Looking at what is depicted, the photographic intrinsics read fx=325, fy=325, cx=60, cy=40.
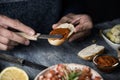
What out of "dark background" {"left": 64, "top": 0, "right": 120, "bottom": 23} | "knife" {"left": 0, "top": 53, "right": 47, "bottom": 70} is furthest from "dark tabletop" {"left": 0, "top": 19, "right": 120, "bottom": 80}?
"dark background" {"left": 64, "top": 0, "right": 120, "bottom": 23}

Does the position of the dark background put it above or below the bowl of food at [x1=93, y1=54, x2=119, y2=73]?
below

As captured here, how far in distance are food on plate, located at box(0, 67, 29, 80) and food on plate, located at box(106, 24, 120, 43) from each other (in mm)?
434

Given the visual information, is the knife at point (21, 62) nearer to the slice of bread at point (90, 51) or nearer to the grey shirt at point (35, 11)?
the slice of bread at point (90, 51)

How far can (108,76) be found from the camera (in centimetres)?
122

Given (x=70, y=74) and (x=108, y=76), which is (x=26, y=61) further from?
(x=108, y=76)

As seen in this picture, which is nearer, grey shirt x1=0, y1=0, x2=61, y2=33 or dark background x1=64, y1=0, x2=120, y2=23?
grey shirt x1=0, y1=0, x2=61, y2=33

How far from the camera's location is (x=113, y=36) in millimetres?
1385

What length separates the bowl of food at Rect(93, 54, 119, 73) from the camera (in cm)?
122

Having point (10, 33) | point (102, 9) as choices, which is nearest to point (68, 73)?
point (10, 33)

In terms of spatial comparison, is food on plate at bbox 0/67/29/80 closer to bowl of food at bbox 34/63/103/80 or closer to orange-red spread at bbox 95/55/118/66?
bowl of food at bbox 34/63/103/80

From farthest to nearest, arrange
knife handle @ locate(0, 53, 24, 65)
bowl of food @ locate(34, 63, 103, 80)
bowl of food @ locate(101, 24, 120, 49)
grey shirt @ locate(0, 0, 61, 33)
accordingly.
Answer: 1. grey shirt @ locate(0, 0, 61, 33)
2. bowl of food @ locate(101, 24, 120, 49)
3. knife handle @ locate(0, 53, 24, 65)
4. bowl of food @ locate(34, 63, 103, 80)

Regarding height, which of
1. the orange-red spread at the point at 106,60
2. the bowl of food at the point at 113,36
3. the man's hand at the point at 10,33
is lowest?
the orange-red spread at the point at 106,60

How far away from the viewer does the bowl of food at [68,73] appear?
1.14m

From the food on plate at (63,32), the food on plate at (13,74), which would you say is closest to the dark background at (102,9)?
the food on plate at (63,32)
